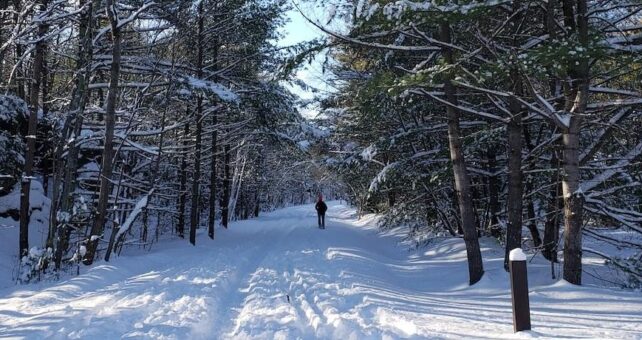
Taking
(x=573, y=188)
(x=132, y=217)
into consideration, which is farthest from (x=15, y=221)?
(x=573, y=188)

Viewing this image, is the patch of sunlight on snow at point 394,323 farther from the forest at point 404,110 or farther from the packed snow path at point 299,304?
the forest at point 404,110

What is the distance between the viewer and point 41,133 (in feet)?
64.1

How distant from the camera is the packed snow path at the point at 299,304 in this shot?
19.5 feet

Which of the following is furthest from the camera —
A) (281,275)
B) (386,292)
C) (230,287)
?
(281,275)

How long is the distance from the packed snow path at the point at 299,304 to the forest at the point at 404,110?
1126 mm

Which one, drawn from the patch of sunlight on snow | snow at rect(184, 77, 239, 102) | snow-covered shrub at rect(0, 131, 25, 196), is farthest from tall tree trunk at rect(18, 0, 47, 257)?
the patch of sunlight on snow

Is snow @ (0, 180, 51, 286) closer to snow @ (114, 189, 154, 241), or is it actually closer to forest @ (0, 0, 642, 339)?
forest @ (0, 0, 642, 339)

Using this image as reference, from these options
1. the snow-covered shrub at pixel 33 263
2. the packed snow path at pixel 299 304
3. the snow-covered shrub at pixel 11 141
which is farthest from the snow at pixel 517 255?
the snow-covered shrub at pixel 11 141

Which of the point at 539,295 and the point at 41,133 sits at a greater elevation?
the point at 41,133

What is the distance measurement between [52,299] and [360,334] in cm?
543

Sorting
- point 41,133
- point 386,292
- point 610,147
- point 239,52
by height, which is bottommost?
point 386,292

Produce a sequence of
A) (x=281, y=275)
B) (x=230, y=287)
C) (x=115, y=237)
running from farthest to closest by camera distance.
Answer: (x=115, y=237) < (x=281, y=275) < (x=230, y=287)

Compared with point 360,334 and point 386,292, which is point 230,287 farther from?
point 360,334

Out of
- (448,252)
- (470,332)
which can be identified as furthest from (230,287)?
(448,252)
